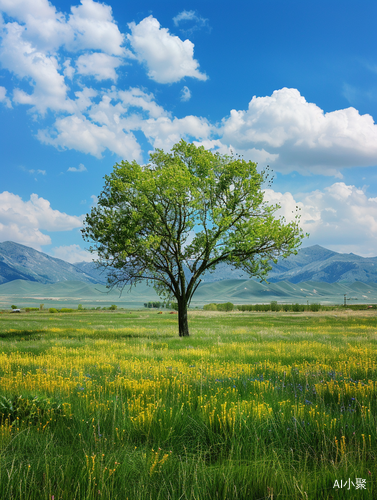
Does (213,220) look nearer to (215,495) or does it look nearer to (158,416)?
(158,416)

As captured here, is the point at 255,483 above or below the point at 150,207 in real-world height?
below

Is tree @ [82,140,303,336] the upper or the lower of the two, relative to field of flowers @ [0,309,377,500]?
upper

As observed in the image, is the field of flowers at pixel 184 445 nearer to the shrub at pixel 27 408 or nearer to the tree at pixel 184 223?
the shrub at pixel 27 408

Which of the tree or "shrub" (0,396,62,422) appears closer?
"shrub" (0,396,62,422)

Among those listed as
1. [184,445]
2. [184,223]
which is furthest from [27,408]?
[184,223]

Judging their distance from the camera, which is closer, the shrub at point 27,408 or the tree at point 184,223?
the shrub at point 27,408

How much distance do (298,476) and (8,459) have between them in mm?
3891

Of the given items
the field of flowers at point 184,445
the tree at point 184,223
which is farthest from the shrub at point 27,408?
the tree at point 184,223

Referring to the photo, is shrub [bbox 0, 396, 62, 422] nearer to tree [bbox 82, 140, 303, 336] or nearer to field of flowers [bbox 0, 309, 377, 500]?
field of flowers [bbox 0, 309, 377, 500]

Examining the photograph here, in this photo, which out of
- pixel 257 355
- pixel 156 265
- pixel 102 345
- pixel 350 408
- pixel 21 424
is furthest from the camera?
pixel 156 265

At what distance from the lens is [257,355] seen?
1461cm

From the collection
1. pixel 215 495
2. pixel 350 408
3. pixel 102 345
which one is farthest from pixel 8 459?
pixel 102 345

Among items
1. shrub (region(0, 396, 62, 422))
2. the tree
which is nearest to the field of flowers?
shrub (region(0, 396, 62, 422))

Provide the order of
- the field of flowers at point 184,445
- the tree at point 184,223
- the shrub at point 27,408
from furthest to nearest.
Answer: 1. the tree at point 184,223
2. the shrub at point 27,408
3. the field of flowers at point 184,445
